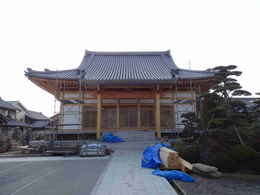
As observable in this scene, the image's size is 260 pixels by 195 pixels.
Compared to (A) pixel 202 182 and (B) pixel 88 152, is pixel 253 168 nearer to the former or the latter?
(A) pixel 202 182

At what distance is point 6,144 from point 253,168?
1807cm

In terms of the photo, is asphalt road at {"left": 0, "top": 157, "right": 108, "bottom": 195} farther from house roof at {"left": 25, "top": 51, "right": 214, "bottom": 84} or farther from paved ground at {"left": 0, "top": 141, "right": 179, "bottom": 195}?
house roof at {"left": 25, "top": 51, "right": 214, "bottom": 84}

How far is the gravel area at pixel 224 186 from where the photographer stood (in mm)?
4383

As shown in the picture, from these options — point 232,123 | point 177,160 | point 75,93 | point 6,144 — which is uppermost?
point 75,93

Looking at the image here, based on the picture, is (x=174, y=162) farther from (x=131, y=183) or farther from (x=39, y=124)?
(x=39, y=124)

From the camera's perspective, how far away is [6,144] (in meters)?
16.0

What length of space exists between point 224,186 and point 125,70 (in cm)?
1219

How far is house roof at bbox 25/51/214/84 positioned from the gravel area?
7816 millimetres

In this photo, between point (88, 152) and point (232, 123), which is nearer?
point (232, 123)

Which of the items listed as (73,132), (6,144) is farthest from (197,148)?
(6,144)

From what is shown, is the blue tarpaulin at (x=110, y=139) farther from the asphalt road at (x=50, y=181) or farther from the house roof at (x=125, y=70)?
the asphalt road at (x=50, y=181)

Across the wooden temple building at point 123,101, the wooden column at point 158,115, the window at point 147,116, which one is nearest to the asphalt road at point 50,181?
the wooden temple building at point 123,101

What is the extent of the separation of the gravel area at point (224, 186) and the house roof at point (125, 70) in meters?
7.82

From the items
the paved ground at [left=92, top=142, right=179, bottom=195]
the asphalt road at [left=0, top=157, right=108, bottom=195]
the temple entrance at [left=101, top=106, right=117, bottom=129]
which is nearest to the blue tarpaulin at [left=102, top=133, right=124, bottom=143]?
the temple entrance at [left=101, top=106, right=117, bottom=129]
